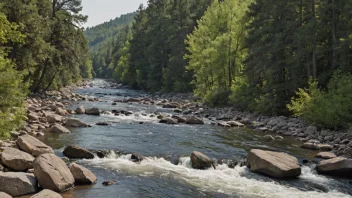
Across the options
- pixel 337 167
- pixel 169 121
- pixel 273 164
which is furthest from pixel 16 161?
pixel 169 121

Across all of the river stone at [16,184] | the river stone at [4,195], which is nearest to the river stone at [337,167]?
the river stone at [16,184]

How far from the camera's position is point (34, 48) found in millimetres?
27219

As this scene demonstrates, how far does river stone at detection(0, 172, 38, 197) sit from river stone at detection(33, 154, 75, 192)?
0.37m

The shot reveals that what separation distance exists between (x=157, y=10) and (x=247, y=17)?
3824 centimetres

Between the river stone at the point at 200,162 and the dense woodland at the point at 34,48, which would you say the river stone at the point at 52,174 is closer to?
the dense woodland at the point at 34,48

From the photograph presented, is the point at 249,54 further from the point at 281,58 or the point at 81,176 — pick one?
the point at 81,176

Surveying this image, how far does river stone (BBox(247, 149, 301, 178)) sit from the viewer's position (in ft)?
47.0

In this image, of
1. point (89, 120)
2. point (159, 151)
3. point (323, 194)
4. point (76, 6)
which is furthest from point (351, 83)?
point (76, 6)

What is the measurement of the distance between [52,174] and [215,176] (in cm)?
661

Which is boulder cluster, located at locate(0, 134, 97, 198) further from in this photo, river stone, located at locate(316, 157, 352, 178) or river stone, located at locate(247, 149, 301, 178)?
river stone, located at locate(316, 157, 352, 178)

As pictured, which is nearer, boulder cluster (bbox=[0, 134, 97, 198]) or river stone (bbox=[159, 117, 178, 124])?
boulder cluster (bbox=[0, 134, 97, 198])

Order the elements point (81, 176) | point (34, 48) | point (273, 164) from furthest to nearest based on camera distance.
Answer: point (34, 48)
point (273, 164)
point (81, 176)

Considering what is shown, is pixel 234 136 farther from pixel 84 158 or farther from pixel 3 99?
pixel 3 99

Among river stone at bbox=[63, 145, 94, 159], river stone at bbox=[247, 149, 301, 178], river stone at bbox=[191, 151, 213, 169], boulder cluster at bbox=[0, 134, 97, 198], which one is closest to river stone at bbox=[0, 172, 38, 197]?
boulder cluster at bbox=[0, 134, 97, 198]
